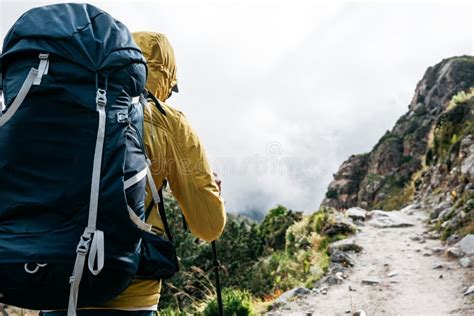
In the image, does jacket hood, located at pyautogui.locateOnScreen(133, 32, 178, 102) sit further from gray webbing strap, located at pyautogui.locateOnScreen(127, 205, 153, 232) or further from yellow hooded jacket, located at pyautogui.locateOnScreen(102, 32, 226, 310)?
gray webbing strap, located at pyautogui.locateOnScreen(127, 205, 153, 232)

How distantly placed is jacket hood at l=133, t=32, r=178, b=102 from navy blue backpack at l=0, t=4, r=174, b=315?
38 centimetres

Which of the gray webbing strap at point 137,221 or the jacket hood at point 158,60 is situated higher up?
the jacket hood at point 158,60

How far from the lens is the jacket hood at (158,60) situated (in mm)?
2240

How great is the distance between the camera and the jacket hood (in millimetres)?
2240

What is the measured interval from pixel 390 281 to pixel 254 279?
16.5ft

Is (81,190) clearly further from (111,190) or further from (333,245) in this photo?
(333,245)

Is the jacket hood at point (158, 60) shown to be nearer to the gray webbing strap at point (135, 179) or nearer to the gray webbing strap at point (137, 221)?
the gray webbing strap at point (135, 179)

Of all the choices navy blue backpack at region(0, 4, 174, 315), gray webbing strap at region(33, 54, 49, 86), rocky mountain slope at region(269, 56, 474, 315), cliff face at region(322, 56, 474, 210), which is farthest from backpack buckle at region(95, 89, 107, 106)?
cliff face at region(322, 56, 474, 210)

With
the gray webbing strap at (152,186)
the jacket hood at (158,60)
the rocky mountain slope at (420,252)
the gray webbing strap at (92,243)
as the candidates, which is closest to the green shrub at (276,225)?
the rocky mountain slope at (420,252)

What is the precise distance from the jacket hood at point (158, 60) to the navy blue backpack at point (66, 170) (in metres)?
0.38

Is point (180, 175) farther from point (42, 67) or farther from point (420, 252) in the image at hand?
point (420, 252)

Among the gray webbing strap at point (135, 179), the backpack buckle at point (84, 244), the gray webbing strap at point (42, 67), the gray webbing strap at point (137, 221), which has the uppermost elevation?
the gray webbing strap at point (42, 67)

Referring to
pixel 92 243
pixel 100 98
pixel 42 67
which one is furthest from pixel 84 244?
pixel 42 67

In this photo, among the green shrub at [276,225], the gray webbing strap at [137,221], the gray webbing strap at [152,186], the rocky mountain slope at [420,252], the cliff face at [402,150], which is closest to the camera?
the gray webbing strap at [137,221]
